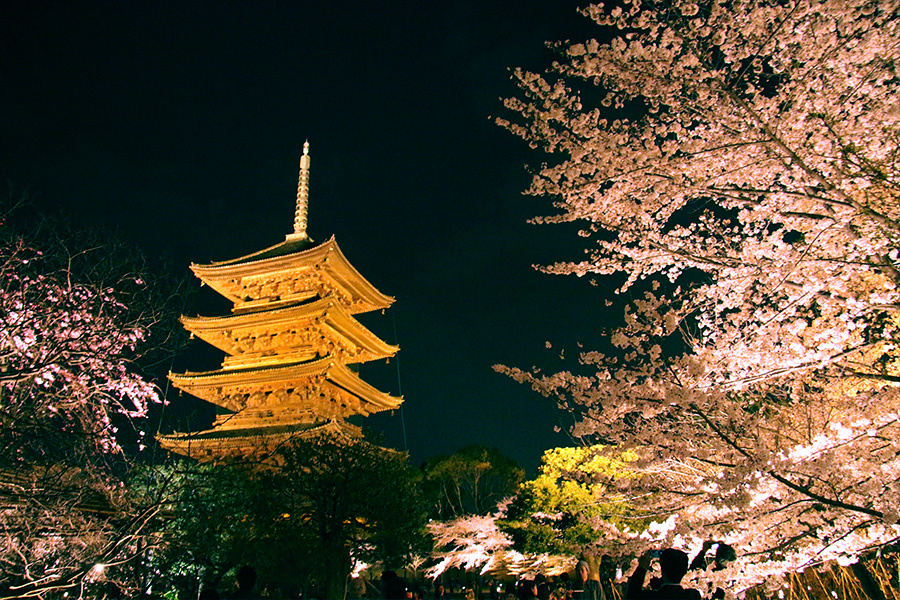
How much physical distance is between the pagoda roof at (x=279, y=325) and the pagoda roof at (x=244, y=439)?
3016mm

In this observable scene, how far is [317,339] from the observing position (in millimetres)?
20000

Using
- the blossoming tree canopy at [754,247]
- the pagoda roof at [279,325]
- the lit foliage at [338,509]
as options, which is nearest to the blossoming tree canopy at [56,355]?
the blossoming tree canopy at [754,247]

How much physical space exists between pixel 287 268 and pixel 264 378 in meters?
4.88

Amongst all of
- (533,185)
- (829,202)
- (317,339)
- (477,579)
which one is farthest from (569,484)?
(829,202)

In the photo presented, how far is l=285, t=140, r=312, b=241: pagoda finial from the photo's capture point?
23672mm

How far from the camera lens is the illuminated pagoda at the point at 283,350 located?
17641 mm

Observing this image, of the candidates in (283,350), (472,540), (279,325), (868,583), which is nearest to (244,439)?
(283,350)

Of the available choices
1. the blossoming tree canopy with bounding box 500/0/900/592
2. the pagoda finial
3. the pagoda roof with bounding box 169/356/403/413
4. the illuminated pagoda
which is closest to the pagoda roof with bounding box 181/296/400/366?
the illuminated pagoda

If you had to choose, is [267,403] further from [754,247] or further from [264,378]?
[754,247]

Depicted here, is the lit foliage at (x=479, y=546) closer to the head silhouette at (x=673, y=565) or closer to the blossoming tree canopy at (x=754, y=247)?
the blossoming tree canopy at (x=754, y=247)

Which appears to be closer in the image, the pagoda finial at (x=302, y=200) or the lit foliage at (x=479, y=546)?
the lit foliage at (x=479, y=546)

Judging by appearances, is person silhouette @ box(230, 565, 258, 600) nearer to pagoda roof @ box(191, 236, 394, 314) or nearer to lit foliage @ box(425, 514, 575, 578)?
pagoda roof @ box(191, 236, 394, 314)

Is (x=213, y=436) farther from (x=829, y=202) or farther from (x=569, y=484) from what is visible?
(x=829, y=202)

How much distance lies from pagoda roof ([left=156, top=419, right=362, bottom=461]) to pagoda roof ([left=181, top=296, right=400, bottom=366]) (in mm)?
3016
